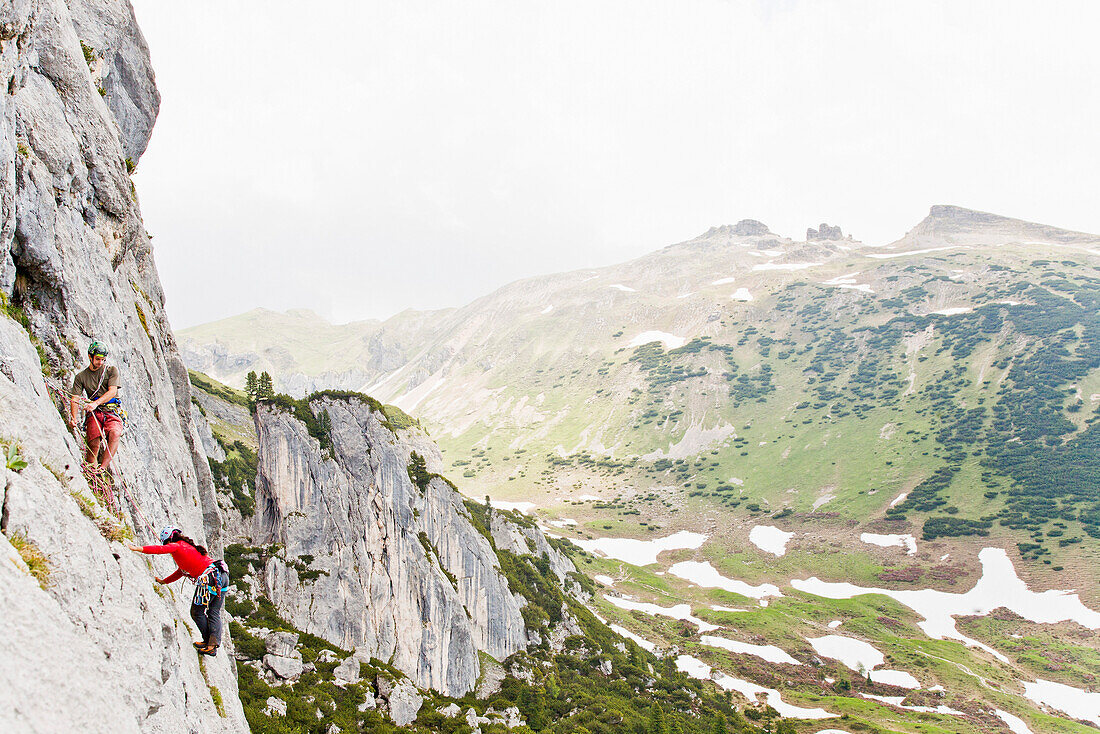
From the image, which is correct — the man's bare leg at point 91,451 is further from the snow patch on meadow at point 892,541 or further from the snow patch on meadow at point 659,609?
the snow patch on meadow at point 892,541

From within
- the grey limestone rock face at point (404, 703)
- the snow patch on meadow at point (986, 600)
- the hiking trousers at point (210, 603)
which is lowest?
the snow patch on meadow at point (986, 600)

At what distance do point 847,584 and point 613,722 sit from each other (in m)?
78.0

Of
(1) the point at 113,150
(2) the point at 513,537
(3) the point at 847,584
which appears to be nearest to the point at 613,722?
(2) the point at 513,537

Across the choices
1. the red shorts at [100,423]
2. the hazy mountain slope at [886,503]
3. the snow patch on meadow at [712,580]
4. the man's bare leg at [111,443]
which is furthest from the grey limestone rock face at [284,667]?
the snow patch on meadow at [712,580]

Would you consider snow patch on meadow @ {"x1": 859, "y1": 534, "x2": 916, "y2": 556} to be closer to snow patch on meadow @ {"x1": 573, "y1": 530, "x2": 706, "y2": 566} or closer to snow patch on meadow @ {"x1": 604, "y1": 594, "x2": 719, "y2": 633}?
snow patch on meadow @ {"x1": 573, "y1": 530, "x2": 706, "y2": 566}

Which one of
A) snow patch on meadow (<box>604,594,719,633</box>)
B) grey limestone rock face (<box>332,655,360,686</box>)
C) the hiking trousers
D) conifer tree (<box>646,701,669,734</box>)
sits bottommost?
snow patch on meadow (<box>604,594,719,633</box>)

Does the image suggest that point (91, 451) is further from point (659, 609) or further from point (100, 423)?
point (659, 609)

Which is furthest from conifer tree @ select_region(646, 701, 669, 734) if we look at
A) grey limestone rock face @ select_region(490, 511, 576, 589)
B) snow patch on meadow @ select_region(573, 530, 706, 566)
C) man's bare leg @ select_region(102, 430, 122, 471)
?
snow patch on meadow @ select_region(573, 530, 706, 566)

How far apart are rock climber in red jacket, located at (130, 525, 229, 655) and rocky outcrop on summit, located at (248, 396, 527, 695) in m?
21.8

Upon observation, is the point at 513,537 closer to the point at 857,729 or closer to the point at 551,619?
the point at 551,619

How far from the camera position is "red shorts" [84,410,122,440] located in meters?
10.8

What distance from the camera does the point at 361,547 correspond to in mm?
34281

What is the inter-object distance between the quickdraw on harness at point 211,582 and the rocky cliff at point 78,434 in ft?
2.09

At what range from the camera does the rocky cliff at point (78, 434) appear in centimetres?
602
